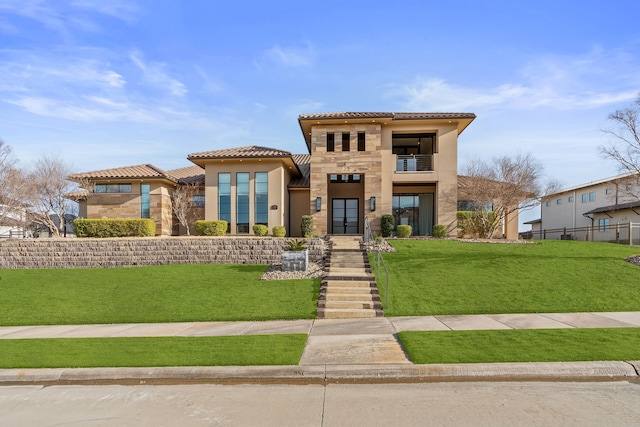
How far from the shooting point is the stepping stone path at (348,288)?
1020cm

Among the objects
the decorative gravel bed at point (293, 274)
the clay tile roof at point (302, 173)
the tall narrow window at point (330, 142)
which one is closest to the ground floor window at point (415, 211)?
the tall narrow window at point (330, 142)

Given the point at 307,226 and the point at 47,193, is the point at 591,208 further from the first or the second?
the point at 47,193

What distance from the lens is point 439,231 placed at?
20.8 metres

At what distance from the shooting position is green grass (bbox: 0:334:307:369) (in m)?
6.18

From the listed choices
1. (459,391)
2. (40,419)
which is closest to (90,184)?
(40,419)

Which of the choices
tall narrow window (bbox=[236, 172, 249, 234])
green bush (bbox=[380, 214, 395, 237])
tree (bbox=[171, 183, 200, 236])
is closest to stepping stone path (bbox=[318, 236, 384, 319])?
green bush (bbox=[380, 214, 395, 237])

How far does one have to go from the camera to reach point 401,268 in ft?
45.4

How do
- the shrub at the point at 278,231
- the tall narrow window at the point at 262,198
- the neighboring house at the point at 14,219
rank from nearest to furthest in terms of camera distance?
the shrub at the point at 278,231
the tall narrow window at the point at 262,198
the neighboring house at the point at 14,219

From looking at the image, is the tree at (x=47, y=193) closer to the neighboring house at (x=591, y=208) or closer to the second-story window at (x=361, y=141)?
the second-story window at (x=361, y=141)

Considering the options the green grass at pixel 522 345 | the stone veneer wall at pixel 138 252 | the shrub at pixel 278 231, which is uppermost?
the shrub at pixel 278 231

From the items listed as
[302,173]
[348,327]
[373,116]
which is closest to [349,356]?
[348,327]

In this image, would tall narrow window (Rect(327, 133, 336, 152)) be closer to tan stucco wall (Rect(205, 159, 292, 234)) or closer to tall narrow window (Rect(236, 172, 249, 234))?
tan stucco wall (Rect(205, 159, 292, 234))

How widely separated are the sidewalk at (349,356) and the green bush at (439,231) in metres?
11.5

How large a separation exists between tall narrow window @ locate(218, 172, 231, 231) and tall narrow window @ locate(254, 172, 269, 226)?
176 cm
